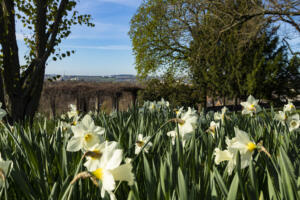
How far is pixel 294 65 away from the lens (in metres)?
10.8

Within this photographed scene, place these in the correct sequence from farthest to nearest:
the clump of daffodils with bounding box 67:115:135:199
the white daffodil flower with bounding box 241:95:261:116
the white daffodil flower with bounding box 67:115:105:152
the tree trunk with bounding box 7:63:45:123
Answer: the tree trunk with bounding box 7:63:45:123 → the white daffodil flower with bounding box 241:95:261:116 → the white daffodil flower with bounding box 67:115:105:152 → the clump of daffodils with bounding box 67:115:135:199

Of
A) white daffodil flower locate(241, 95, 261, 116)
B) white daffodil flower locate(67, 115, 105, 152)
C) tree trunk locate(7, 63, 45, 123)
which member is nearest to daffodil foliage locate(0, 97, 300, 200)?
white daffodil flower locate(67, 115, 105, 152)

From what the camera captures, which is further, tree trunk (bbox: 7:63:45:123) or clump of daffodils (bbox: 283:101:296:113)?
tree trunk (bbox: 7:63:45:123)

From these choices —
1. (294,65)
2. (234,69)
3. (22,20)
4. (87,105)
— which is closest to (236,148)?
(22,20)

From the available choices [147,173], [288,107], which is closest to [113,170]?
[147,173]

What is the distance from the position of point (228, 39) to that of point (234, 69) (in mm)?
1314

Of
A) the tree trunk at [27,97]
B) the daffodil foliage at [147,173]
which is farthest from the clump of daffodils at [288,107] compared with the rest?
the tree trunk at [27,97]

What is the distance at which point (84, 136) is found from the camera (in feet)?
3.65

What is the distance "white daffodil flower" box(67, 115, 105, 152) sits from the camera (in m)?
1.10

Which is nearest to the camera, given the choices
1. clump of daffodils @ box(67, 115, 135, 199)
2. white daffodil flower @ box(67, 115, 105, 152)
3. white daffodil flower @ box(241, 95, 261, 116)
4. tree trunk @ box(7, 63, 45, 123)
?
clump of daffodils @ box(67, 115, 135, 199)

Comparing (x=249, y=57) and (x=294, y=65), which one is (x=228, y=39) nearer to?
(x=249, y=57)

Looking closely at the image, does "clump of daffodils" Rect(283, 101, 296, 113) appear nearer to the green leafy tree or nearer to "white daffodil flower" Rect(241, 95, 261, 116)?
"white daffodil flower" Rect(241, 95, 261, 116)

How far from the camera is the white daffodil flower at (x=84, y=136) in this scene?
110cm

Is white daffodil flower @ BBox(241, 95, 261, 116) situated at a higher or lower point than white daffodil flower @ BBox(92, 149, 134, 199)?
lower
